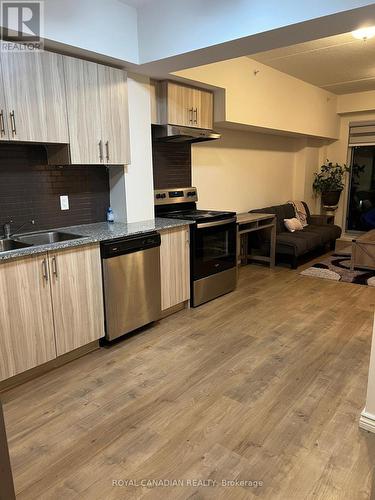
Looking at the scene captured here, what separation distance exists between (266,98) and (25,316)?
398cm

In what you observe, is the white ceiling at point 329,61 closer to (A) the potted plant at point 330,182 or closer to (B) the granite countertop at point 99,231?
(A) the potted plant at point 330,182

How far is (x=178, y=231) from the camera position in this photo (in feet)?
11.6

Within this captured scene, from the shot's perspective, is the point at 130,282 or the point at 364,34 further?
the point at 364,34

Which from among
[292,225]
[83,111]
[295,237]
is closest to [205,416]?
[83,111]

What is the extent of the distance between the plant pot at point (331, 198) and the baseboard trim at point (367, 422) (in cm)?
571

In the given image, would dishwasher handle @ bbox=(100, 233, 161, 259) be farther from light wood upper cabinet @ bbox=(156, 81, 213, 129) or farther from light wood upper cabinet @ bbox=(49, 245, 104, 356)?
light wood upper cabinet @ bbox=(156, 81, 213, 129)

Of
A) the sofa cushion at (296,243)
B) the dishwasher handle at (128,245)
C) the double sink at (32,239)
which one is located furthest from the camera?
the sofa cushion at (296,243)

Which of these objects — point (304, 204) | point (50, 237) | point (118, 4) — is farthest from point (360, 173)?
point (50, 237)

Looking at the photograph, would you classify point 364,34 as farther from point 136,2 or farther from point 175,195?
point 175,195

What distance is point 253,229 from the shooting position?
483cm

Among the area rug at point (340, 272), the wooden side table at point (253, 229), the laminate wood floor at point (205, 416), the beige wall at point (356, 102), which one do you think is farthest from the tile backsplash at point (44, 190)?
the beige wall at point (356, 102)

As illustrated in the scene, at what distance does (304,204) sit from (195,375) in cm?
496

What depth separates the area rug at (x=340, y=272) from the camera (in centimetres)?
467

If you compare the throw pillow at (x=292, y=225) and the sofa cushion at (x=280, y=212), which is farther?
the throw pillow at (x=292, y=225)
